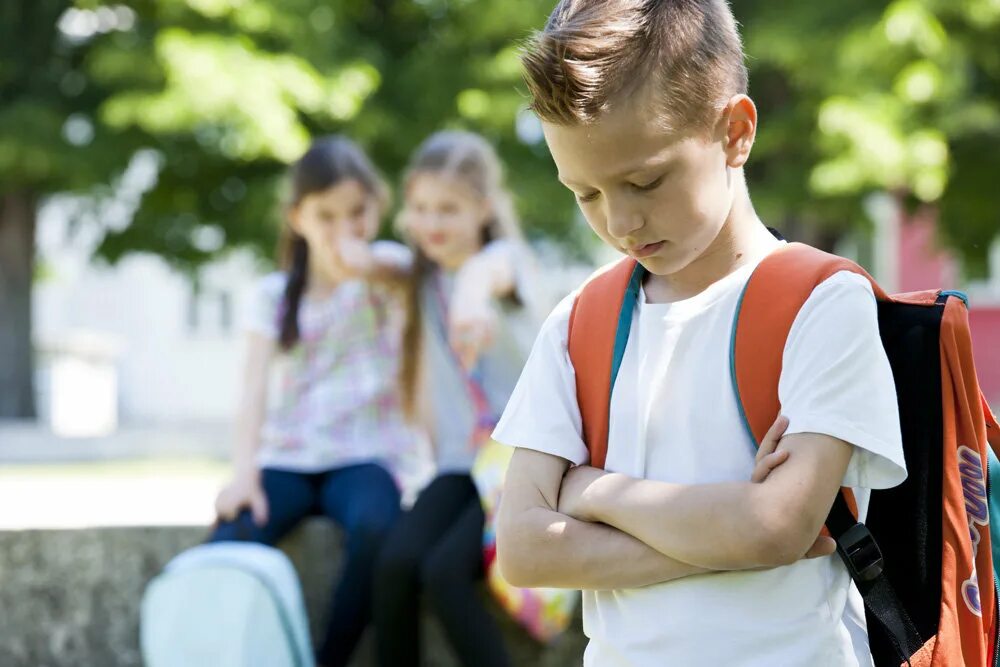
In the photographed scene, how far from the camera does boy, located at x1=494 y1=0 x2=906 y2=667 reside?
5.41 feet

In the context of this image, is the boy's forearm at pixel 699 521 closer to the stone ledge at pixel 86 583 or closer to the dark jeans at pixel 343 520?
the dark jeans at pixel 343 520

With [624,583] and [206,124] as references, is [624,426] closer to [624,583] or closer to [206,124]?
[624,583]

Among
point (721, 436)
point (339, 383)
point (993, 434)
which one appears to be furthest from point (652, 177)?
point (339, 383)

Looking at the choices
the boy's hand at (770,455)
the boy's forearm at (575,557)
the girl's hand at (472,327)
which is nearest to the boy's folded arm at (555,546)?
the boy's forearm at (575,557)

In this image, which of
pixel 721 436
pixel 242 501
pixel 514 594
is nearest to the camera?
pixel 721 436

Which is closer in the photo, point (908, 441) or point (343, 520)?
point (908, 441)

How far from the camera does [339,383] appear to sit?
13.3 ft

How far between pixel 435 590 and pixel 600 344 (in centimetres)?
163

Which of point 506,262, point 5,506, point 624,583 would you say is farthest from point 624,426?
point 5,506

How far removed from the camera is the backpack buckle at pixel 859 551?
1690 mm

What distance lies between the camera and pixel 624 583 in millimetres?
1744

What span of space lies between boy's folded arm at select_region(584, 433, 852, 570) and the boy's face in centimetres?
31

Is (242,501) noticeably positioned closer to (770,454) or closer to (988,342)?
(770,454)

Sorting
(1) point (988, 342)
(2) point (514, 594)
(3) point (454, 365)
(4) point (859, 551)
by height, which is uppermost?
(4) point (859, 551)
